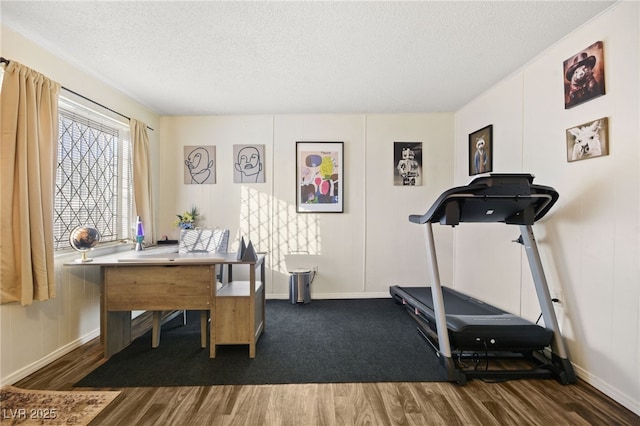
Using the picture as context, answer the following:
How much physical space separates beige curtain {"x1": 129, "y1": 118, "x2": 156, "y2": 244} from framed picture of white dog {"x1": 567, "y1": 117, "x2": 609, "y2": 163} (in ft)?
13.8

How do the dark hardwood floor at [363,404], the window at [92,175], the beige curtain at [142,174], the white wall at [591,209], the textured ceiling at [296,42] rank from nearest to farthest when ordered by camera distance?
1. the dark hardwood floor at [363,404]
2. the white wall at [591,209]
3. the textured ceiling at [296,42]
4. the window at [92,175]
5. the beige curtain at [142,174]

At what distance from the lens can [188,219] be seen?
11.6 feet

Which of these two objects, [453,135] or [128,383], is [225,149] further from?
[453,135]

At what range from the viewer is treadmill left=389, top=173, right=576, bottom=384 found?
1824mm

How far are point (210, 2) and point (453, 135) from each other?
3287 mm

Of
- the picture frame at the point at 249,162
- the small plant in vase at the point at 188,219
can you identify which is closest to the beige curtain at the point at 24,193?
the small plant in vase at the point at 188,219

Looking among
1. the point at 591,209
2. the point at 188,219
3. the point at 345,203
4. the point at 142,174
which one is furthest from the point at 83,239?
the point at 591,209

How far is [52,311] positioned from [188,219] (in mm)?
1627

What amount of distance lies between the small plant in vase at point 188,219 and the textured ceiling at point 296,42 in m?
1.48

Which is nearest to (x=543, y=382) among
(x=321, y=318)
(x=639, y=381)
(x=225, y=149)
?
(x=639, y=381)

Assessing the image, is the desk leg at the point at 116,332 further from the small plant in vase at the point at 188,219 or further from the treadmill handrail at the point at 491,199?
the treadmill handrail at the point at 491,199

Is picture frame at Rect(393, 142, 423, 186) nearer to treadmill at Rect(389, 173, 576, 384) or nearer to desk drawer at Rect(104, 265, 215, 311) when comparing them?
treadmill at Rect(389, 173, 576, 384)

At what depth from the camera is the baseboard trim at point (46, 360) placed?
71.5 inches

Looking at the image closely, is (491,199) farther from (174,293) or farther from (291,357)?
(174,293)
